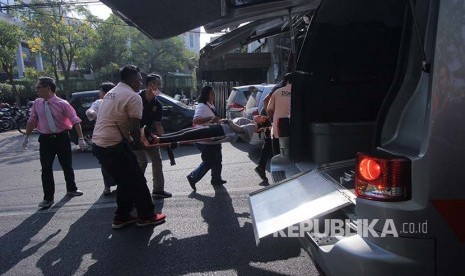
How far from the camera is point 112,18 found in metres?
27.1

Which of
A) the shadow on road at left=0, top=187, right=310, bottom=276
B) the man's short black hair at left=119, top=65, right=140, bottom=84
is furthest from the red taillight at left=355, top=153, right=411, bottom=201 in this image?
the man's short black hair at left=119, top=65, right=140, bottom=84

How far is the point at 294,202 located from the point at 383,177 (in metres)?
0.90

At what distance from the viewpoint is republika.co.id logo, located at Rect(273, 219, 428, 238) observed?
1.79 meters

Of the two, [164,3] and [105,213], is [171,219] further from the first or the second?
[164,3]

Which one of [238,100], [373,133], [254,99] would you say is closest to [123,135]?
[373,133]

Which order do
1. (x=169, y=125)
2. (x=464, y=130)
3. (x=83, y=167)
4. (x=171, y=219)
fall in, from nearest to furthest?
(x=464, y=130)
(x=171, y=219)
(x=83, y=167)
(x=169, y=125)

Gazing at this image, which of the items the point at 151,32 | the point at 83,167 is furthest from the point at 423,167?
the point at 83,167

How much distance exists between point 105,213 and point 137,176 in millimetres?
1182

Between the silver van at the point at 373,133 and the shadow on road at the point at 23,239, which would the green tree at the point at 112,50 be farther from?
the silver van at the point at 373,133

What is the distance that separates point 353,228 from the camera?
2.13 meters

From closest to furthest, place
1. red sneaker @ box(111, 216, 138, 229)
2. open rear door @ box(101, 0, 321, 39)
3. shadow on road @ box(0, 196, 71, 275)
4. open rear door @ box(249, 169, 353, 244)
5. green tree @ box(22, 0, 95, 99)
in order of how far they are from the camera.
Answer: open rear door @ box(249, 169, 353, 244) → open rear door @ box(101, 0, 321, 39) → shadow on road @ box(0, 196, 71, 275) → red sneaker @ box(111, 216, 138, 229) → green tree @ box(22, 0, 95, 99)

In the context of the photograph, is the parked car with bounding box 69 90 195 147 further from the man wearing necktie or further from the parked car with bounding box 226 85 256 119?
the man wearing necktie

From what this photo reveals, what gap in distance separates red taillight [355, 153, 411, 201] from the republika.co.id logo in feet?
0.40

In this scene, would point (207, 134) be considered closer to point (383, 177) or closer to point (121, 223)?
point (121, 223)
